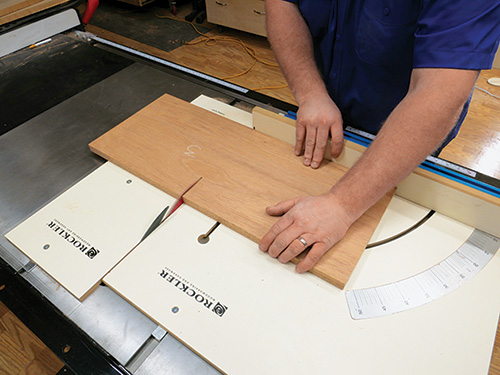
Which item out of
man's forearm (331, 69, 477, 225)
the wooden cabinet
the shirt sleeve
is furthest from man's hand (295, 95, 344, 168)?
the wooden cabinet

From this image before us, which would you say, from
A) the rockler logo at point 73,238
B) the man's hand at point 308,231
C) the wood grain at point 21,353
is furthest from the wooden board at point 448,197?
the wood grain at point 21,353

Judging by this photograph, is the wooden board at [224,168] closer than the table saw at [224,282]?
No

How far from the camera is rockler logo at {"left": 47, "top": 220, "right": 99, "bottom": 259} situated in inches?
28.6

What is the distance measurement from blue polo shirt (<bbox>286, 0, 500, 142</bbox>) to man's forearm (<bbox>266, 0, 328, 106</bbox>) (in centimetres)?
4

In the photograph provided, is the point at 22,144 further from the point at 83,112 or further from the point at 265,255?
the point at 265,255

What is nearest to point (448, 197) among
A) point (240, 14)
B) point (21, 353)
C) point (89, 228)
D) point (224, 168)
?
point (224, 168)

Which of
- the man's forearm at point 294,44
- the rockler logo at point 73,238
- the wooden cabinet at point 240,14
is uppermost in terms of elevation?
the man's forearm at point 294,44

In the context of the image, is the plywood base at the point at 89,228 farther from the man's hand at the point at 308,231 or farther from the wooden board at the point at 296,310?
the man's hand at the point at 308,231

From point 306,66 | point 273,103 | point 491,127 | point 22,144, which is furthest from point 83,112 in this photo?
point 491,127

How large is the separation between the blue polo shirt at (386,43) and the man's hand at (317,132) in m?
0.21

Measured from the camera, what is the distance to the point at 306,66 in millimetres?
1037

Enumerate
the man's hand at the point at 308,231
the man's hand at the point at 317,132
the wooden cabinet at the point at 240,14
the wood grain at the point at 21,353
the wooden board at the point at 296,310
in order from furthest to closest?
the wooden cabinet at the point at 240,14, the wood grain at the point at 21,353, the man's hand at the point at 317,132, the man's hand at the point at 308,231, the wooden board at the point at 296,310

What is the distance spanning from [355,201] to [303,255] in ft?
0.55

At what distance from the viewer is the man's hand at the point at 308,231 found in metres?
0.68
